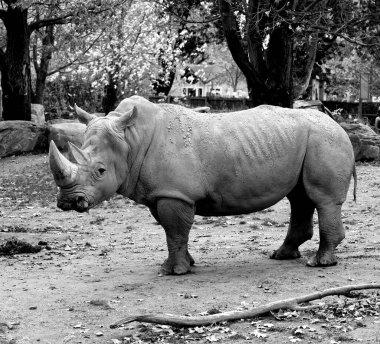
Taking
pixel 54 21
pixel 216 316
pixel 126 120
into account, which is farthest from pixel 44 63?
pixel 216 316

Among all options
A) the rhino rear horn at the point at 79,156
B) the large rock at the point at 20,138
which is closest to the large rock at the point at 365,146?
the large rock at the point at 20,138

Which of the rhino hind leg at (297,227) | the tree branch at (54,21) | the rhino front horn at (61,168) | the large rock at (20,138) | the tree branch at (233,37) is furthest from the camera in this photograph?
the tree branch at (54,21)

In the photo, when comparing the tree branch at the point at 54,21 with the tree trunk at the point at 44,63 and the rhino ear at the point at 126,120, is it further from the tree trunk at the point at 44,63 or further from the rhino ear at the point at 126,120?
the rhino ear at the point at 126,120

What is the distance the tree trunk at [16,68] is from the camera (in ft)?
78.6

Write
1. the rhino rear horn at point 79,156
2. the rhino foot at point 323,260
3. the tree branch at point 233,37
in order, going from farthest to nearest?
the tree branch at point 233,37 → the rhino foot at point 323,260 → the rhino rear horn at point 79,156

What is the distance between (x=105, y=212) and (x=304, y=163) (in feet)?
21.5

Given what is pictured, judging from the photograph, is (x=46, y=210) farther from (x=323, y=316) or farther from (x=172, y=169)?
(x=323, y=316)

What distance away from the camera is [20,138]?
74.7 ft

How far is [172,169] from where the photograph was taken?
9281 millimetres

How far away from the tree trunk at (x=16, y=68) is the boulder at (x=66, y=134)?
3169 mm

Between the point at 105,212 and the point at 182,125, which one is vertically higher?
the point at 182,125

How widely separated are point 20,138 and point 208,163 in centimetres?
1413

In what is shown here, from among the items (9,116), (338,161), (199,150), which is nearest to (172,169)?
(199,150)

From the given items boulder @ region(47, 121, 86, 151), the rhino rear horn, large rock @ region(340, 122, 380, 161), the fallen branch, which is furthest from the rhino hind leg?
large rock @ region(340, 122, 380, 161)
